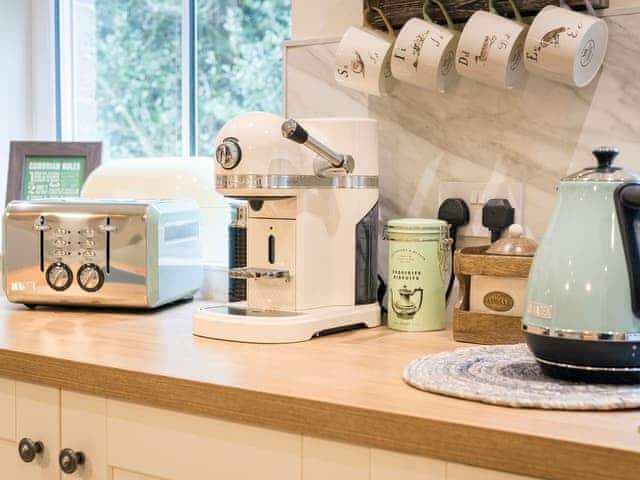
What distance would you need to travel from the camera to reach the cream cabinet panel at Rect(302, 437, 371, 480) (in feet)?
3.40

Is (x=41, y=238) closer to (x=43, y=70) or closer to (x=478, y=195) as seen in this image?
(x=478, y=195)

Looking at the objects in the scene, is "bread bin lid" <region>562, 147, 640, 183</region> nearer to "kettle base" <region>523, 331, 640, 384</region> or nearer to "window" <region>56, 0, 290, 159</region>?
"kettle base" <region>523, 331, 640, 384</region>

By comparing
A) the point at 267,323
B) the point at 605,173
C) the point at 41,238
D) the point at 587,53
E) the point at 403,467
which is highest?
the point at 587,53

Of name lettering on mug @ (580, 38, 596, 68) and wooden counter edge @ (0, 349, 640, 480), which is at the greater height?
name lettering on mug @ (580, 38, 596, 68)

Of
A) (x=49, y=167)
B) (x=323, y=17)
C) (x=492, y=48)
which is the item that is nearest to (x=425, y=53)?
(x=492, y=48)

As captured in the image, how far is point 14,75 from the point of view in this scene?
2.50 meters

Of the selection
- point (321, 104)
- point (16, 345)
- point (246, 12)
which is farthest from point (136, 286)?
point (246, 12)

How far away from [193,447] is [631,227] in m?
0.60

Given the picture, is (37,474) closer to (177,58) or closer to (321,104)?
(321,104)

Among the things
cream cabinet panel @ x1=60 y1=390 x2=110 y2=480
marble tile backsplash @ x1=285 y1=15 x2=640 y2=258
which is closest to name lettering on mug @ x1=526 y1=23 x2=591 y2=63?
marble tile backsplash @ x1=285 y1=15 x2=640 y2=258

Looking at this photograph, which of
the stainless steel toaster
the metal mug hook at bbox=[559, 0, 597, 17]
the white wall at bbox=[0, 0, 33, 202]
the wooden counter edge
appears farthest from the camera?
the white wall at bbox=[0, 0, 33, 202]

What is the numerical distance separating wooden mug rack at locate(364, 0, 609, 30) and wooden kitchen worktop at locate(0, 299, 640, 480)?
543 mm

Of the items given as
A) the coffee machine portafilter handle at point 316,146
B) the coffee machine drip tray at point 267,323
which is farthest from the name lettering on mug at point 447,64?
the coffee machine drip tray at point 267,323

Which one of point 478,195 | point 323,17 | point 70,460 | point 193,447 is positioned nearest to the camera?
point 193,447
